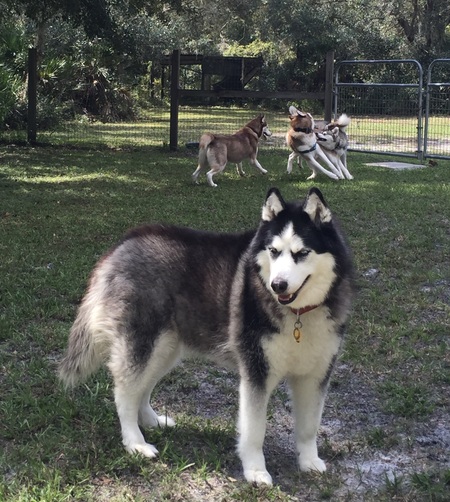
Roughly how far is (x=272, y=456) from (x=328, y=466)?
277 millimetres

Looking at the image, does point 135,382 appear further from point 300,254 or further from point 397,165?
point 397,165

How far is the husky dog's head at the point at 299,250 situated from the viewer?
2635 millimetres

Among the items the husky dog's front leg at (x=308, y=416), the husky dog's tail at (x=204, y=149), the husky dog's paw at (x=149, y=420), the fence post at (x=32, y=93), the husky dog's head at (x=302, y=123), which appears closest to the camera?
the husky dog's front leg at (x=308, y=416)

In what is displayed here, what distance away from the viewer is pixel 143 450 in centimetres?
303

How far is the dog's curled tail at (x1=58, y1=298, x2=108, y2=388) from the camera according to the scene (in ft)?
10.3

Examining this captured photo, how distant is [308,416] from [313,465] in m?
0.22

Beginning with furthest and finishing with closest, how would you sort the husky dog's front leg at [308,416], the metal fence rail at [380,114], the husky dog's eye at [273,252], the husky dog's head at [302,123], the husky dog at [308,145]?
the metal fence rail at [380,114] → the husky dog's head at [302,123] → the husky dog at [308,145] → the husky dog's front leg at [308,416] → the husky dog's eye at [273,252]

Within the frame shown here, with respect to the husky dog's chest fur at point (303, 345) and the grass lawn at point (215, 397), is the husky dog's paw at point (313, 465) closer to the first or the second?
the grass lawn at point (215, 397)

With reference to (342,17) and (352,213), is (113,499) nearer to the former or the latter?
(352,213)

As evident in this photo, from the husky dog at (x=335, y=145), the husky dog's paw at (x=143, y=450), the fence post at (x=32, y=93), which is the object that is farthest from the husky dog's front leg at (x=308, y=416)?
the fence post at (x=32, y=93)

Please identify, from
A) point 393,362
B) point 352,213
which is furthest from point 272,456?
point 352,213

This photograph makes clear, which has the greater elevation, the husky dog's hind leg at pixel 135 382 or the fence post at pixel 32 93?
the fence post at pixel 32 93

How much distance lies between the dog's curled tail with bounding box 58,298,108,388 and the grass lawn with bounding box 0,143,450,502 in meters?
0.27

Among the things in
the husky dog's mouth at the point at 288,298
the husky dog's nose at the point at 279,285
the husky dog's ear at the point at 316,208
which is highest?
the husky dog's ear at the point at 316,208
